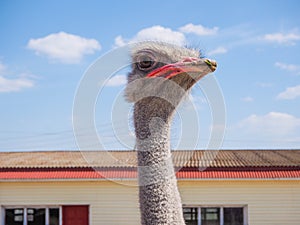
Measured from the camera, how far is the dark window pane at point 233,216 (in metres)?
12.9

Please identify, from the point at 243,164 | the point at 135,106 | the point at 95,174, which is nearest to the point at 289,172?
the point at 243,164

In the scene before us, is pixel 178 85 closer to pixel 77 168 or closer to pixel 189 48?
pixel 189 48

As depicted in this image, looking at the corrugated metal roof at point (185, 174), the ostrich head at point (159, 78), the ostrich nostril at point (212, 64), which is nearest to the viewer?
the ostrich nostril at point (212, 64)

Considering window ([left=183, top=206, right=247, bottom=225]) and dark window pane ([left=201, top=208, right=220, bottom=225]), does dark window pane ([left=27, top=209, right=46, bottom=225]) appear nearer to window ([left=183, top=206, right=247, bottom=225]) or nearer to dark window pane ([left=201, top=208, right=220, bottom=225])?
window ([left=183, top=206, right=247, bottom=225])

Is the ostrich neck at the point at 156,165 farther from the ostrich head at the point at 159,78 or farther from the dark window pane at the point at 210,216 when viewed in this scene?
the dark window pane at the point at 210,216

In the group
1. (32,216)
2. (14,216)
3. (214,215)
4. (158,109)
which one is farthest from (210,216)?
(158,109)

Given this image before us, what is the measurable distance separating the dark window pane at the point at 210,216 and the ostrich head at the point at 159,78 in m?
9.64

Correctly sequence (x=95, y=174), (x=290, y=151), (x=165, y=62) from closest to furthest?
(x=165, y=62), (x=95, y=174), (x=290, y=151)

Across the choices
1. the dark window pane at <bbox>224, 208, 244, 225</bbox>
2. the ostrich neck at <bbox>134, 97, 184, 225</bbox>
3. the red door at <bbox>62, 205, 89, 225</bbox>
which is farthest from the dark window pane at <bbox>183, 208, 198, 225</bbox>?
the ostrich neck at <bbox>134, 97, 184, 225</bbox>

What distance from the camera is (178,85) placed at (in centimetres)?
364

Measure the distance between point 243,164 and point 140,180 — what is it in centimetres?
958

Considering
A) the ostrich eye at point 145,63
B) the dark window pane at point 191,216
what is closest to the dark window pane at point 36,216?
the dark window pane at point 191,216

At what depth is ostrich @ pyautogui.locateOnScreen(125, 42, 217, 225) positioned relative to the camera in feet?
11.3

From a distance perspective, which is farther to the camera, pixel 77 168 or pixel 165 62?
pixel 77 168
